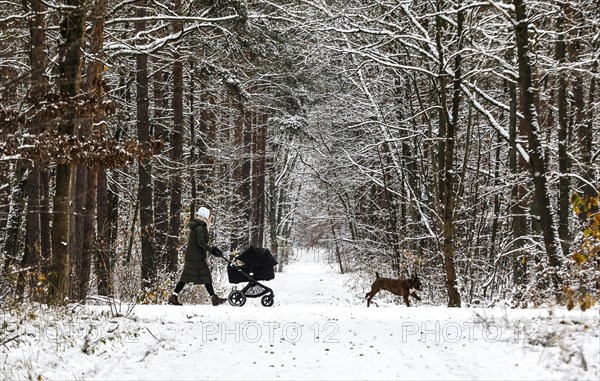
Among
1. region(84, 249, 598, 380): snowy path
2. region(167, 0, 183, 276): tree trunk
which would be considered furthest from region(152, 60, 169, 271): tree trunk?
region(84, 249, 598, 380): snowy path

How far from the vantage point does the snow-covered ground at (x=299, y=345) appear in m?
6.23

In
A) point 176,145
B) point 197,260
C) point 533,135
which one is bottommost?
point 197,260

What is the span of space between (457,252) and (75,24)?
10.7 m

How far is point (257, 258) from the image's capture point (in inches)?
493

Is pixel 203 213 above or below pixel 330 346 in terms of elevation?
above

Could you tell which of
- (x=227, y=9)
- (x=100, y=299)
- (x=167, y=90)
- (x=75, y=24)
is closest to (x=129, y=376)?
(x=100, y=299)

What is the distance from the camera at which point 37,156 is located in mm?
7469

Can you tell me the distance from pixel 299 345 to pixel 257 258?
16.8 ft

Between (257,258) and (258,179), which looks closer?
(257,258)

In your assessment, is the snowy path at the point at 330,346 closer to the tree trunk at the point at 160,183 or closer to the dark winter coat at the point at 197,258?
the dark winter coat at the point at 197,258

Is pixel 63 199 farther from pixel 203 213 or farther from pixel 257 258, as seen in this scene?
pixel 257 258

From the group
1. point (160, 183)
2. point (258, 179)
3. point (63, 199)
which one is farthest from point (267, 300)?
point (258, 179)

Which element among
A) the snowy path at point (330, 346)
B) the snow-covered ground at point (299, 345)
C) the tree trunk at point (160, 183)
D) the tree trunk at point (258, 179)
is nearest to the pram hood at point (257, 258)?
the snowy path at point (330, 346)

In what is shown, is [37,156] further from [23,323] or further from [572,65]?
[572,65]
